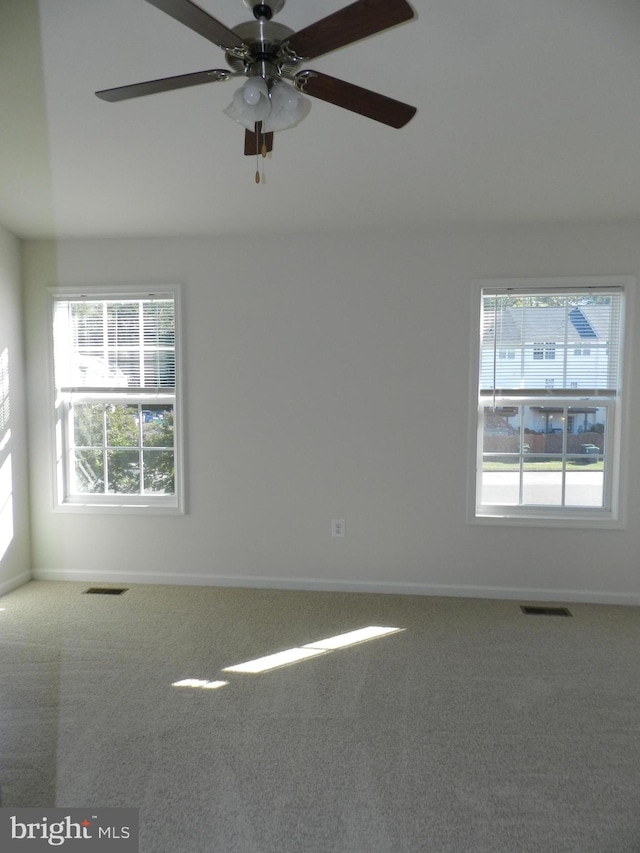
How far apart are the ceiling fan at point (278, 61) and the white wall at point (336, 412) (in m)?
1.84

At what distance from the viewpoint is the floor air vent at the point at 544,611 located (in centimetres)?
365

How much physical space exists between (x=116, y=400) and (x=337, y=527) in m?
1.83

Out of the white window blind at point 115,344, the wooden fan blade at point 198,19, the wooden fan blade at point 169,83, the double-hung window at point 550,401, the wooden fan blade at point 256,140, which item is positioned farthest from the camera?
the white window blind at point 115,344

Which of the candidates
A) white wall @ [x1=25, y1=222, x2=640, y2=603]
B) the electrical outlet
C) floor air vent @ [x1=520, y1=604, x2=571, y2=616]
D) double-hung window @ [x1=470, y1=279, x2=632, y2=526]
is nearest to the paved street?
double-hung window @ [x1=470, y1=279, x2=632, y2=526]

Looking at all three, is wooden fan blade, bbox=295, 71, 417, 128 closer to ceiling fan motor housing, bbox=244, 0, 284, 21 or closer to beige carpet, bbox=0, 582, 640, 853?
ceiling fan motor housing, bbox=244, 0, 284, 21

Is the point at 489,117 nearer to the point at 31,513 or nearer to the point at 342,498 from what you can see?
the point at 342,498

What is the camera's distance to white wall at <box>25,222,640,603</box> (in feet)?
12.6

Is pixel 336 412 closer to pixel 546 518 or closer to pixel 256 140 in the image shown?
pixel 546 518

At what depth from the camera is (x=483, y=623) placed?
3.51m

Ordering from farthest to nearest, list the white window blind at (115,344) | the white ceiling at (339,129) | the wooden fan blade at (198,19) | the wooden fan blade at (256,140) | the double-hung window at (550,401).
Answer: the white window blind at (115,344), the double-hung window at (550,401), the white ceiling at (339,129), the wooden fan blade at (256,140), the wooden fan blade at (198,19)

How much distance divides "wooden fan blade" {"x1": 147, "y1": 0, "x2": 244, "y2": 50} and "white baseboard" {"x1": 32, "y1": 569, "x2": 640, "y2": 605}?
3.25m

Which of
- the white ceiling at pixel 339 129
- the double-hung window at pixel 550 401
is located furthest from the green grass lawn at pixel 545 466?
the white ceiling at pixel 339 129

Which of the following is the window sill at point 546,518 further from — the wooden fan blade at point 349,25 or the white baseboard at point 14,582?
the white baseboard at point 14,582

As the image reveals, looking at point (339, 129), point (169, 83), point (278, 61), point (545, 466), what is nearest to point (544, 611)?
point (545, 466)
